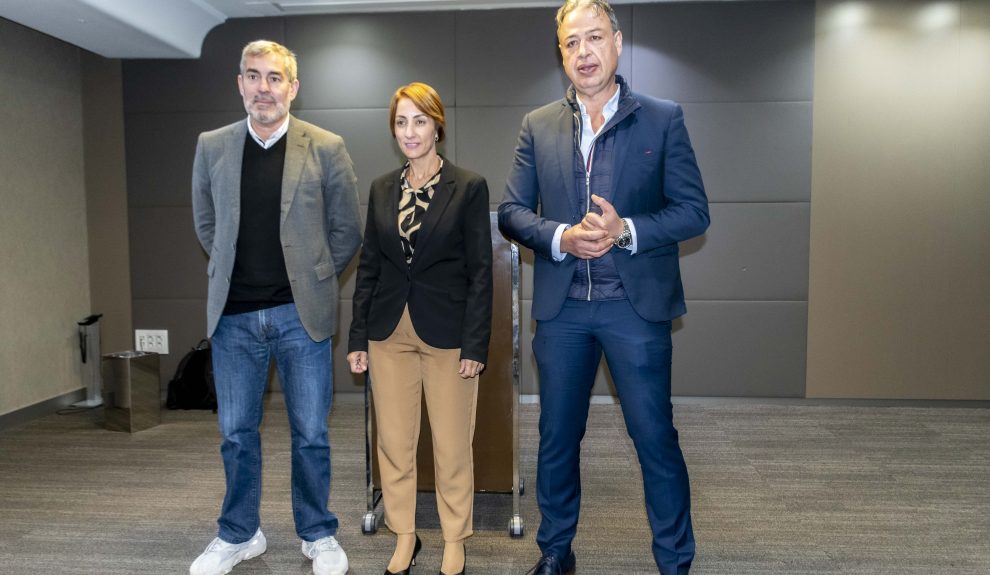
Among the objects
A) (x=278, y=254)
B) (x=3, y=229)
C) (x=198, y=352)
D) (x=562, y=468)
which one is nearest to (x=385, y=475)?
(x=562, y=468)

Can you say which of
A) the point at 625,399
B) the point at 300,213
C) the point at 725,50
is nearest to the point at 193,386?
the point at 300,213

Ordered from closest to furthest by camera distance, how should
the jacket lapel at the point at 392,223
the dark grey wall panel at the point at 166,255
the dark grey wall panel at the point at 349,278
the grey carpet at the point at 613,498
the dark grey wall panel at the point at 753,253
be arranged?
1. the jacket lapel at the point at 392,223
2. the grey carpet at the point at 613,498
3. the dark grey wall panel at the point at 753,253
4. the dark grey wall panel at the point at 349,278
5. the dark grey wall panel at the point at 166,255

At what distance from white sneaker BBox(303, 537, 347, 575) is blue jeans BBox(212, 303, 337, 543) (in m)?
0.03

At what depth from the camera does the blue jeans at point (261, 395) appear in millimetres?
2320

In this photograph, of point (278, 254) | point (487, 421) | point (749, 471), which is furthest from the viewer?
point (749, 471)

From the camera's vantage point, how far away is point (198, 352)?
4734 mm

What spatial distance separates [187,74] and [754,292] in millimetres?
3959

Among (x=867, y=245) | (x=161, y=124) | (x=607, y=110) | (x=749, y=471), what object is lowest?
(x=749, y=471)

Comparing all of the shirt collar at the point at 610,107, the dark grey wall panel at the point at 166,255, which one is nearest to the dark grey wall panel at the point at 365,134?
the dark grey wall panel at the point at 166,255

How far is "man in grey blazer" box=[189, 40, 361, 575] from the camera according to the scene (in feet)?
7.39

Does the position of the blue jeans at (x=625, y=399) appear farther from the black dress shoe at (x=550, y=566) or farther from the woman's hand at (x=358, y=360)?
the woman's hand at (x=358, y=360)

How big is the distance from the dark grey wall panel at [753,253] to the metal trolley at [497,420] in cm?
228

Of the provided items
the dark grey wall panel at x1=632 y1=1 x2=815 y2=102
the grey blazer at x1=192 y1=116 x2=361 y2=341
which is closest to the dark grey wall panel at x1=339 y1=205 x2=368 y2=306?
the dark grey wall panel at x1=632 y1=1 x2=815 y2=102

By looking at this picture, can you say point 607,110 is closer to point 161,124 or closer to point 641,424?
point 641,424
